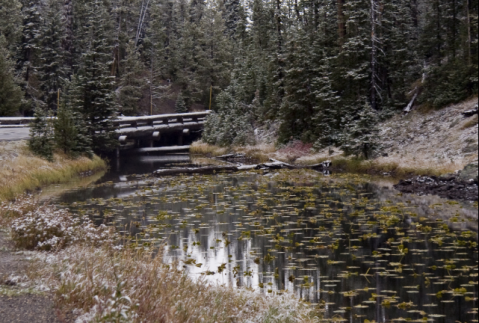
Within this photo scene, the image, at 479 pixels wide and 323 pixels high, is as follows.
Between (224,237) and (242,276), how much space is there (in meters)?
3.11

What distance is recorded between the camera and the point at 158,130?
46.2 metres

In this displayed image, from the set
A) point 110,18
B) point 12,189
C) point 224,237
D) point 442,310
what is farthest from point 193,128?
point 442,310

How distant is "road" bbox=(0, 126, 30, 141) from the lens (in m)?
26.3

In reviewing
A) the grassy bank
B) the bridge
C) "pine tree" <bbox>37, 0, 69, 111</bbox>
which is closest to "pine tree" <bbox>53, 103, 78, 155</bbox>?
the grassy bank

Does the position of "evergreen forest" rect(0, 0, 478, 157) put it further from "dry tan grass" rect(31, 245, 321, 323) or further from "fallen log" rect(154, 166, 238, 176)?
"fallen log" rect(154, 166, 238, 176)

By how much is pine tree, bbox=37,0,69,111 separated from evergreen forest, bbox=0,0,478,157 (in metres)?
0.11

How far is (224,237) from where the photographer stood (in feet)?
40.7

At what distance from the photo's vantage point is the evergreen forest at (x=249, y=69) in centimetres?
2484

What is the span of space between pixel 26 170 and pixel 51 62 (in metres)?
27.5

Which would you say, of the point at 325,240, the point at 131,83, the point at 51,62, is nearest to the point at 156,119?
the point at 51,62

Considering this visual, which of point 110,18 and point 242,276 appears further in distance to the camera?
point 110,18

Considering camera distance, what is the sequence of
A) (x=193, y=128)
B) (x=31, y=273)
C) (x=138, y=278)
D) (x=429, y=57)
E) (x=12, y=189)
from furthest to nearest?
(x=193, y=128) → (x=429, y=57) → (x=12, y=189) → (x=31, y=273) → (x=138, y=278)

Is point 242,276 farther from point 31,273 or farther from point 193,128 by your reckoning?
point 193,128

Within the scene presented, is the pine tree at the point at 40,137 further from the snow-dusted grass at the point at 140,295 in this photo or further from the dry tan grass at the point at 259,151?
the snow-dusted grass at the point at 140,295
